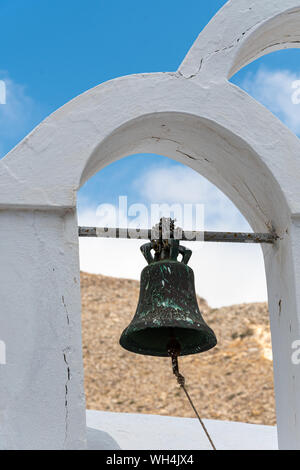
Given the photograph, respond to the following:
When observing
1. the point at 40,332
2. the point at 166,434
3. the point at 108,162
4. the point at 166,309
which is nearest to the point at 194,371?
the point at 166,434

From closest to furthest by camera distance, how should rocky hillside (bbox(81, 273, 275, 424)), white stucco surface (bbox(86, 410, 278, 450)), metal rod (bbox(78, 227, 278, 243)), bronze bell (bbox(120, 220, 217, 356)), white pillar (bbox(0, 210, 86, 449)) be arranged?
white pillar (bbox(0, 210, 86, 449))
bronze bell (bbox(120, 220, 217, 356))
metal rod (bbox(78, 227, 278, 243))
white stucco surface (bbox(86, 410, 278, 450))
rocky hillside (bbox(81, 273, 275, 424))

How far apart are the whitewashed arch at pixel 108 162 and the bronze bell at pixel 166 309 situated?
354mm

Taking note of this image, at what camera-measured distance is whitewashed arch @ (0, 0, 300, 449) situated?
2715mm

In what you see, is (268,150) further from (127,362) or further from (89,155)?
(127,362)

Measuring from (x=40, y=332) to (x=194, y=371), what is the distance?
11.4 metres

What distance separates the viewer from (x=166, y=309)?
9.98 feet

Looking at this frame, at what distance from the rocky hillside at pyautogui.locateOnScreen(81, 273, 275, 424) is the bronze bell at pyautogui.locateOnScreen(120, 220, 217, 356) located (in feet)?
28.6

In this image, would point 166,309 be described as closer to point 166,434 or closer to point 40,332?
point 40,332

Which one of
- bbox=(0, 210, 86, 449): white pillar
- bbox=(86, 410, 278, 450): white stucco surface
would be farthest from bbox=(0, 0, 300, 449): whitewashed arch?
bbox=(86, 410, 278, 450): white stucco surface

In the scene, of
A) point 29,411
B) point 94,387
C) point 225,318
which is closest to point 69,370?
point 29,411

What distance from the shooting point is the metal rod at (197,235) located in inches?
127

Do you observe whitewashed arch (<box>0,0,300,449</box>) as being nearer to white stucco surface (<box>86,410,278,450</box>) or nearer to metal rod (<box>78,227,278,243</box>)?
metal rod (<box>78,227,278,243</box>)

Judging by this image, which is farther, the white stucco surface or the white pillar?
the white stucco surface

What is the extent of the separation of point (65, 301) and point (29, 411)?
42 centimetres
